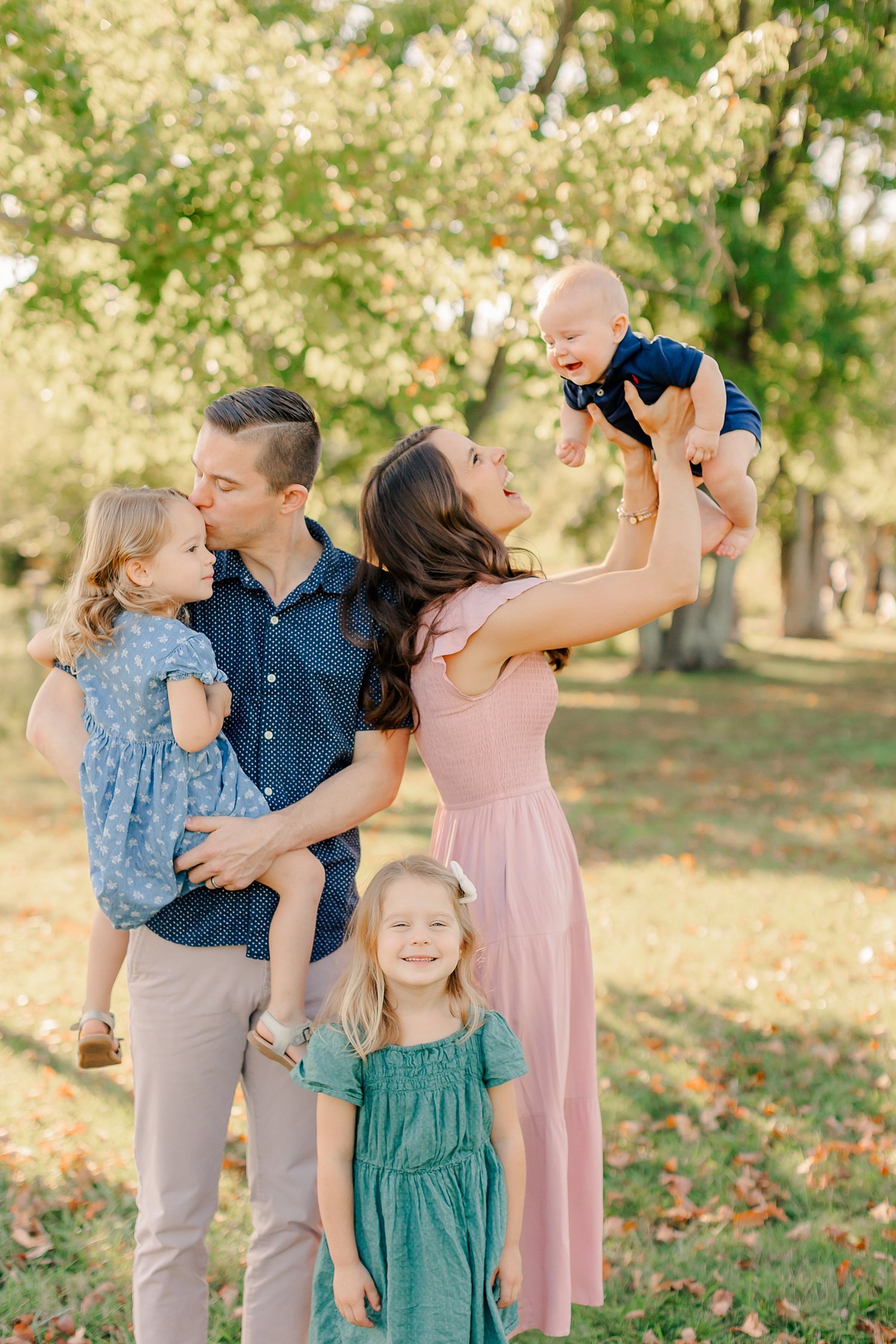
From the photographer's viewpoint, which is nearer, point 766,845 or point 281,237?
point 281,237

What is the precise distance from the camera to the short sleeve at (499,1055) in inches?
95.3

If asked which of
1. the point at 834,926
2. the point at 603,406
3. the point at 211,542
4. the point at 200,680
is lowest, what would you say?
the point at 834,926

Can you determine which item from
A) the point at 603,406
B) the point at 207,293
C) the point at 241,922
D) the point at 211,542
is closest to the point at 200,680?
the point at 211,542

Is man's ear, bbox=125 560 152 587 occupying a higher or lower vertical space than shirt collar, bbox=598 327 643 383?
lower

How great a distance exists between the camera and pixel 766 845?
9.56 metres

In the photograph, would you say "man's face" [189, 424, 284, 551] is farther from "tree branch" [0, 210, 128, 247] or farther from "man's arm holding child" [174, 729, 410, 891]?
"tree branch" [0, 210, 128, 247]

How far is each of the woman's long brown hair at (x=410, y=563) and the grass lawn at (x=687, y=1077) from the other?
2.28m

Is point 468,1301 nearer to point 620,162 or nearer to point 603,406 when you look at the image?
point 603,406

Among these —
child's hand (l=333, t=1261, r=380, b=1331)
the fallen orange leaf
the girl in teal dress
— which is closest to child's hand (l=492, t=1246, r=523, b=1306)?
the girl in teal dress

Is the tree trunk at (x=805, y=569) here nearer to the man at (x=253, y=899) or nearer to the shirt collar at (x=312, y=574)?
Result: the shirt collar at (x=312, y=574)

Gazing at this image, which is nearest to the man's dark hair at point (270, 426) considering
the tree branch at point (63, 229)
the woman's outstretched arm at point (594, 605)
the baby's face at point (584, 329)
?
the woman's outstretched arm at point (594, 605)

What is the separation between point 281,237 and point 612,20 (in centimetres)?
565

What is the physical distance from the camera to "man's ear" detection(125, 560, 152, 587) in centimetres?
251

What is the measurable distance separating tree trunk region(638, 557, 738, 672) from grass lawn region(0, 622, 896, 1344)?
36.0 ft
